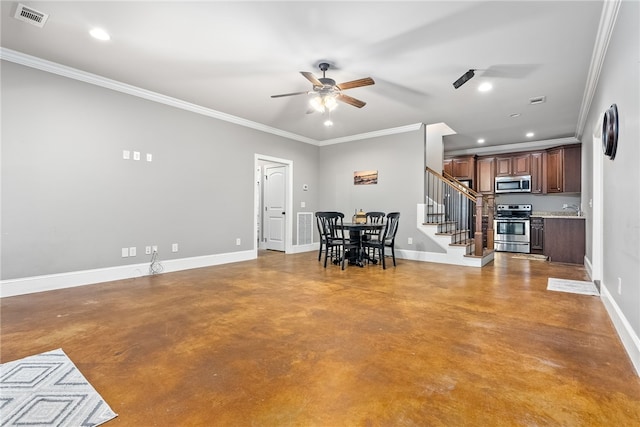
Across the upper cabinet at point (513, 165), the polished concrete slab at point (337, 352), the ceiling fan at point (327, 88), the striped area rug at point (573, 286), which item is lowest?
the polished concrete slab at point (337, 352)

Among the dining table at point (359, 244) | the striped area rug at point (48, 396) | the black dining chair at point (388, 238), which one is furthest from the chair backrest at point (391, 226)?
the striped area rug at point (48, 396)

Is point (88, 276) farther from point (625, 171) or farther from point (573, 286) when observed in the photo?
point (573, 286)

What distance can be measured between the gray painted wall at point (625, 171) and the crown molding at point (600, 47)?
0.26 feet

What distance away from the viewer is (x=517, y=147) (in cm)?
758

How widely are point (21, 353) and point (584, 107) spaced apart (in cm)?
728

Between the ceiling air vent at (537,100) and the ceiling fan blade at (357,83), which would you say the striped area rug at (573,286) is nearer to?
the ceiling air vent at (537,100)

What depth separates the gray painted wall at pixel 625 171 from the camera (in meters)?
1.93

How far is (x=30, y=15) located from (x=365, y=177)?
559 cm

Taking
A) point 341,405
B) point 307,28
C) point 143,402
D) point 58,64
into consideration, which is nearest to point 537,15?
point 307,28

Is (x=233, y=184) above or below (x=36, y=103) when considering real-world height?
below

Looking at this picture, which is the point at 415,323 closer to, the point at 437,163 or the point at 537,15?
the point at 537,15

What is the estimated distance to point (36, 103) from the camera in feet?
11.6

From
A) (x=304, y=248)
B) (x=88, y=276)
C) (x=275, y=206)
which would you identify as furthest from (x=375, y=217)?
(x=88, y=276)

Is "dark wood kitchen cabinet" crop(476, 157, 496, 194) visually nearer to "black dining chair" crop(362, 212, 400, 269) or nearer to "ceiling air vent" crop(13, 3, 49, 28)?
"black dining chair" crop(362, 212, 400, 269)
